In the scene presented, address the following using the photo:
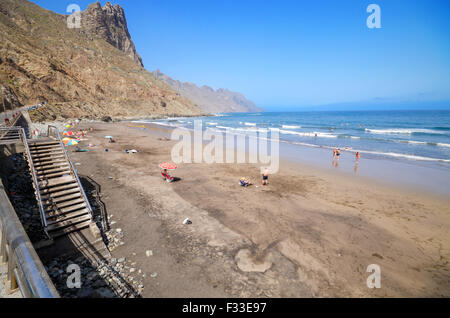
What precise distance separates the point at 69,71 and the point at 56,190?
243ft

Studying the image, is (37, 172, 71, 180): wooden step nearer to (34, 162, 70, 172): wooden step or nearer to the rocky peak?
(34, 162, 70, 172): wooden step

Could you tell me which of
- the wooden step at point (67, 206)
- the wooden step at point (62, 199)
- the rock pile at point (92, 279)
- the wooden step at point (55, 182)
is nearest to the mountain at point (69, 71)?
the wooden step at point (55, 182)

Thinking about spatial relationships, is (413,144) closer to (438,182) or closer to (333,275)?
(438,182)

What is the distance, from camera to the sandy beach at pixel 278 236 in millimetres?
6344

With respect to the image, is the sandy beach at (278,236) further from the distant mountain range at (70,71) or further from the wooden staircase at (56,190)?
the distant mountain range at (70,71)

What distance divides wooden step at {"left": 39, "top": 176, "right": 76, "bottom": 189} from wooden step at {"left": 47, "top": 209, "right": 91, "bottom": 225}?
61.4 inches

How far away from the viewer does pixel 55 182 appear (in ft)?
29.1

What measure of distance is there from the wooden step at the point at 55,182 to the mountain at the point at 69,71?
3164 cm

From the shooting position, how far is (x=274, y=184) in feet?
49.1

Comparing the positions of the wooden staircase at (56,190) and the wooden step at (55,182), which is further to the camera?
the wooden step at (55,182)

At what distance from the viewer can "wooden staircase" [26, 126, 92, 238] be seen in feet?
25.5

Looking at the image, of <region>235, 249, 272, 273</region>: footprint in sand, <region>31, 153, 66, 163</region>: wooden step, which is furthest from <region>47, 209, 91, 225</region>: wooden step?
<region>235, 249, 272, 273</region>: footprint in sand

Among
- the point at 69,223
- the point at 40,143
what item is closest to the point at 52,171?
the point at 40,143

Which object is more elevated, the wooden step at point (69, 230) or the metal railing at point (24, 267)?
the metal railing at point (24, 267)
